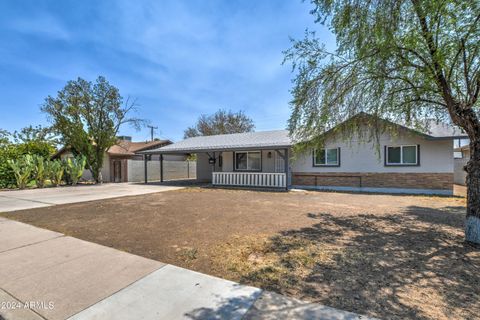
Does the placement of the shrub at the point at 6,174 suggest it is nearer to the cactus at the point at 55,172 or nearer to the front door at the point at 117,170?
the cactus at the point at 55,172

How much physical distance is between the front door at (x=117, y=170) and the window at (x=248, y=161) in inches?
421

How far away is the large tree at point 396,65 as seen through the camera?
3.83 meters

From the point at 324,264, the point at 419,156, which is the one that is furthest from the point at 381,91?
the point at 419,156

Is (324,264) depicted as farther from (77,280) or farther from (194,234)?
(77,280)

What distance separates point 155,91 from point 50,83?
6.65 metres

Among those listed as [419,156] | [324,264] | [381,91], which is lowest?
[324,264]

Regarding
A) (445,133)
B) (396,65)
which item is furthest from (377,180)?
(396,65)

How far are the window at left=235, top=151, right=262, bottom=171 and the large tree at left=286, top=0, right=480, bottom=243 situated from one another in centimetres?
936

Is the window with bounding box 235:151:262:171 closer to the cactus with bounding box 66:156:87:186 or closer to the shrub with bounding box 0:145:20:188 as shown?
the cactus with bounding box 66:156:87:186

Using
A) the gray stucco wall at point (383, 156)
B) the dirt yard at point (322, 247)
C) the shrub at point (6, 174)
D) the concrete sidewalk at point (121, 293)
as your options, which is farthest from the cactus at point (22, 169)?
the gray stucco wall at point (383, 156)

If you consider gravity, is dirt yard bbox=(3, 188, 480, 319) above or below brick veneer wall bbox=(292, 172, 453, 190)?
below

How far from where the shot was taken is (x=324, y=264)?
138 inches

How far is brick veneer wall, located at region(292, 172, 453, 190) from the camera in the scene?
10844 mm

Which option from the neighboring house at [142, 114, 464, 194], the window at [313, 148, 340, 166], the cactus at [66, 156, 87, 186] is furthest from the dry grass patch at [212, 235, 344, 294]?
the cactus at [66, 156, 87, 186]
